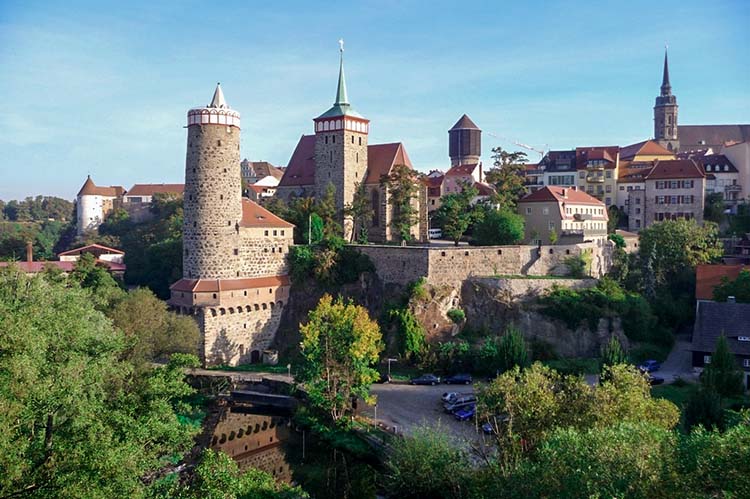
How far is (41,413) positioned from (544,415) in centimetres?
1379

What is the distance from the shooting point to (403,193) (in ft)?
153

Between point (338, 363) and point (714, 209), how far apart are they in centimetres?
3988

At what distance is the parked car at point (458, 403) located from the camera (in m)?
30.2

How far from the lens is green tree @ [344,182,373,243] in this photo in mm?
47375

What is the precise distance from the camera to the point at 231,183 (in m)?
40.4

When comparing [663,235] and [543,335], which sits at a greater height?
[663,235]

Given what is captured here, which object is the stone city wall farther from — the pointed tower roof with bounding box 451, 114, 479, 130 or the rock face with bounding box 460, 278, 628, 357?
the pointed tower roof with bounding box 451, 114, 479, 130

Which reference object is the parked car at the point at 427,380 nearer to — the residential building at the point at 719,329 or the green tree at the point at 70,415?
the residential building at the point at 719,329

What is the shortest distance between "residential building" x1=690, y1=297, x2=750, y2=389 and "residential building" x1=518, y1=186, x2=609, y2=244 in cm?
1239

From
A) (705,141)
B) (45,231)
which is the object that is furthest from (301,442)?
(705,141)

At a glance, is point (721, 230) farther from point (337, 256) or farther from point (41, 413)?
point (41, 413)

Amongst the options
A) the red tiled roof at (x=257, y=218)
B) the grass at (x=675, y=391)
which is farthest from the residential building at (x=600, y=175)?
the red tiled roof at (x=257, y=218)

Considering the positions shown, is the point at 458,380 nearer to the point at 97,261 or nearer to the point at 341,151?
the point at 341,151

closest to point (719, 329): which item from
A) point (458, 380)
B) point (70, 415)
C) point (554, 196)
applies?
point (458, 380)
